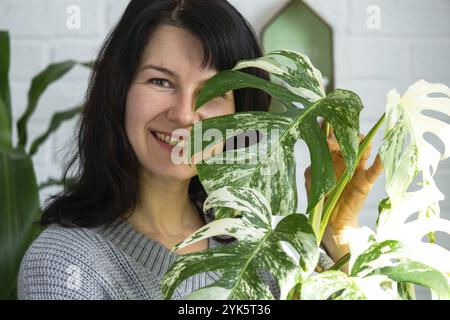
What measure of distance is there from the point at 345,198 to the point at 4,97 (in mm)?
714

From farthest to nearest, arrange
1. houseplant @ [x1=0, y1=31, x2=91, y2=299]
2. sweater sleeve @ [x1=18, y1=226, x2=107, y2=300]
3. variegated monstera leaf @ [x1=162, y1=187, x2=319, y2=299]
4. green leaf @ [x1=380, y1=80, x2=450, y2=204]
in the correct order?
houseplant @ [x1=0, y1=31, x2=91, y2=299] → sweater sleeve @ [x1=18, y1=226, x2=107, y2=300] → green leaf @ [x1=380, y1=80, x2=450, y2=204] → variegated monstera leaf @ [x1=162, y1=187, x2=319, y2=299]

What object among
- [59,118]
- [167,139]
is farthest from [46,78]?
[167,139]

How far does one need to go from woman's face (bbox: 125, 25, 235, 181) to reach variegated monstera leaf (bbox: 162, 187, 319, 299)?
0.32 meters

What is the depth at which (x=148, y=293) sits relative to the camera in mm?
929

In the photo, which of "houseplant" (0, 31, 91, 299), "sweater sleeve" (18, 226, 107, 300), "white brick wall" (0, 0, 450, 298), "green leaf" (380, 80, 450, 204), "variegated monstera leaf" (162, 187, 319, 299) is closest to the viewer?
"variegated monstera leaf" (162, 187, 319, 299)

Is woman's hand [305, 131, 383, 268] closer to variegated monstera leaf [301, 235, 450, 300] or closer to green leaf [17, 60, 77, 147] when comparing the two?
variegated monstera leaf [301, 235, 450, 300]

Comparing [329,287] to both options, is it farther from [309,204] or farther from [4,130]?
[4,130]

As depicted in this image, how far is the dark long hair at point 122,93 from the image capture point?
944 millimetres

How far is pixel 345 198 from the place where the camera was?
0.95 meters

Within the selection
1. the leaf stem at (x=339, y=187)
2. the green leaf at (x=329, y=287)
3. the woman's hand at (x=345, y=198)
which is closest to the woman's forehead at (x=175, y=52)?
the woman's hand at (x=345, y=198)

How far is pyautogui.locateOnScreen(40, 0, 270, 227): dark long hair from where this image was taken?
3.10ft

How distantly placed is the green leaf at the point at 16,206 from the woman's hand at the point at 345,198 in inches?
21.8

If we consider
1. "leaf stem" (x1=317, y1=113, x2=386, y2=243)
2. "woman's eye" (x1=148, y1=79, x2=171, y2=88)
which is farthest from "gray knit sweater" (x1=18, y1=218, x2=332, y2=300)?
A: "leaf stem" (x1=317, y1=113, x2=386, y2=243)
